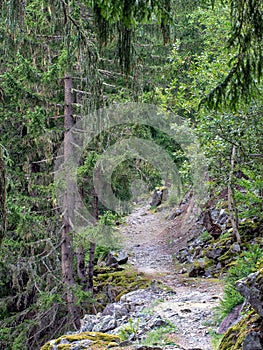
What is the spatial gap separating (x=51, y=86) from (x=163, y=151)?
14.1 ft

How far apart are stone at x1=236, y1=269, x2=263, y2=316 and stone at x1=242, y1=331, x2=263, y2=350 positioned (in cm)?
22

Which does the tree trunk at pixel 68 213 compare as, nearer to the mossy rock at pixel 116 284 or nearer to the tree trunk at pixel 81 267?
the tree trunk at pixel 81 267

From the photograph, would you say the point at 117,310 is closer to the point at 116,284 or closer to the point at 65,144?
the point at 116,284

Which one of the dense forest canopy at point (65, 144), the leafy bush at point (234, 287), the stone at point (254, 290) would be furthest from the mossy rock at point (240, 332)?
the dense forest canopy at point (65, 144)

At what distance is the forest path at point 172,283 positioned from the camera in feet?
19.2

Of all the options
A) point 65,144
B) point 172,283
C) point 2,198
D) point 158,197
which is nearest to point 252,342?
point 2,198

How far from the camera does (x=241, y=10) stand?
11.8ft

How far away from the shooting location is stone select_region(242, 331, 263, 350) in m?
3.33

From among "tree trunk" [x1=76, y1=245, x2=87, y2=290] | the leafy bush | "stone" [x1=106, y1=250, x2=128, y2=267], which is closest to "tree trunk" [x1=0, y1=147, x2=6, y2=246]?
the leafy bush

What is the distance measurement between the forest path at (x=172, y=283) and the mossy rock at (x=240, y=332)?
88 centimetres

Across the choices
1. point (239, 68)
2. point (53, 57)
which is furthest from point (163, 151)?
point (239, 68)

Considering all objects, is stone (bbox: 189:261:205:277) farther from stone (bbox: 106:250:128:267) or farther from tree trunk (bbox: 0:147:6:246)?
tree trunk (bbox: 0:147:6:246)

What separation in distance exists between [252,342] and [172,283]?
281 inches

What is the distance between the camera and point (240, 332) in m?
3.91
